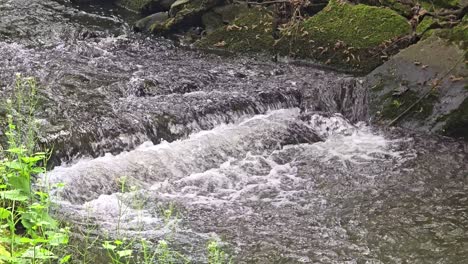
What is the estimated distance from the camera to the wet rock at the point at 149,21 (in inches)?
539

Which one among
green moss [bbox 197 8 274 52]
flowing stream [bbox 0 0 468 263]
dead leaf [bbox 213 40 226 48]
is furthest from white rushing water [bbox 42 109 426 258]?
dead leaf [bbox 213 40 226 48]

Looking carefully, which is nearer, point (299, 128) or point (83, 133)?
point (83, 133)

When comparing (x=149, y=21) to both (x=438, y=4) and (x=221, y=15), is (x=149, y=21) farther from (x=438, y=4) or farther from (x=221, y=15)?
(x=438, y=4)

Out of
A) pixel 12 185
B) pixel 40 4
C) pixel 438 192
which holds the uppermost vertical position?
pixel 12 185

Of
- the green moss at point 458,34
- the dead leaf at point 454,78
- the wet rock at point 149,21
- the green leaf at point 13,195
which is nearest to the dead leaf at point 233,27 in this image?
the wet rock at point 149,21

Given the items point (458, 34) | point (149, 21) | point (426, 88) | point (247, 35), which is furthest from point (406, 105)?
point (149, 21)

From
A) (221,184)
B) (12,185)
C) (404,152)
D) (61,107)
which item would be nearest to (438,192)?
(404,152)

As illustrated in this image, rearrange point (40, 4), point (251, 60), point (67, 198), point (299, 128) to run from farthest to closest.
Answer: point (40, 4), point (251, 60), point (299, 128), point (67, 198)

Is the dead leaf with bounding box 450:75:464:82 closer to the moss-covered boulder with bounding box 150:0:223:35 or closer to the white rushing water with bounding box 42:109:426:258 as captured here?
the white rushing water with bounding box 42:109:426:258

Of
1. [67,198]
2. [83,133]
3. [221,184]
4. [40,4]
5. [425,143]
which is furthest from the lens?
[40,4]

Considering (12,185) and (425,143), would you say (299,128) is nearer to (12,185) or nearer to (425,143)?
(425,143)

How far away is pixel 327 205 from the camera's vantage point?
19.2 ft

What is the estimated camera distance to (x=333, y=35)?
10789mm

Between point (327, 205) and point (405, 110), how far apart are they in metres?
→ 3.19
